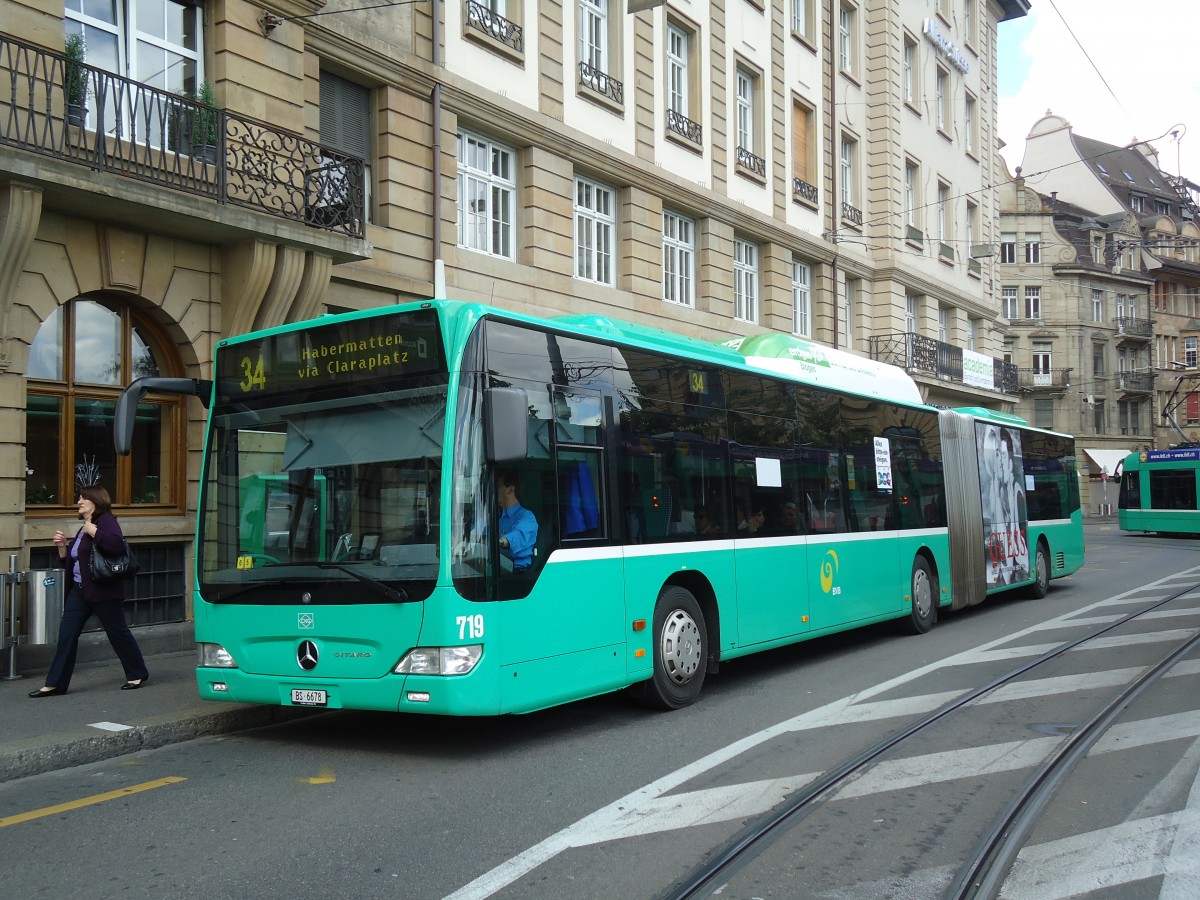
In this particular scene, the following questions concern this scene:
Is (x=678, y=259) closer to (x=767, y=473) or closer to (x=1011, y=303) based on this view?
(x=767, y=473)

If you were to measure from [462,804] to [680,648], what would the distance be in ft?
10.3

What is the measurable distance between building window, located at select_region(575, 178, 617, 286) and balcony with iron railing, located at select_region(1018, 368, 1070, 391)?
4816 centimetres

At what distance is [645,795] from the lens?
6.09 meters

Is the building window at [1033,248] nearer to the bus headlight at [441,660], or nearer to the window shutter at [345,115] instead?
the window shutter at [345,115]

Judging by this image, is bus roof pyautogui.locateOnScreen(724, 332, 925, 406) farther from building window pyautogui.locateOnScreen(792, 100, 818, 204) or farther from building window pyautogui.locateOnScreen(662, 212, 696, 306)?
building window pyautogui.locateOnScreen(792, 100, 818, 204)

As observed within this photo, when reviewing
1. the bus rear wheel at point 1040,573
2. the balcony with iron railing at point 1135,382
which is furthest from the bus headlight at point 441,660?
the balcony with iron railing at point 1135,382

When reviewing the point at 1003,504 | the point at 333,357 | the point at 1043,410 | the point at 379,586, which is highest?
the point at 1043,410

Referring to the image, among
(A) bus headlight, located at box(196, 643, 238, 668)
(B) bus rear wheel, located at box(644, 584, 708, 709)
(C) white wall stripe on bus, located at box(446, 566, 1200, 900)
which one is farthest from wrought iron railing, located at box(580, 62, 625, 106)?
(A) bus headlight, located at box(196, 643, 238, 668)

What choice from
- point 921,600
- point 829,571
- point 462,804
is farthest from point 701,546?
point 921,600

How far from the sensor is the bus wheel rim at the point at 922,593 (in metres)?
13.8

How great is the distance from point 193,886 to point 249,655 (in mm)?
2890

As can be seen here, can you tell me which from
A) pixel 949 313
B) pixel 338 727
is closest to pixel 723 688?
pixel 338 727

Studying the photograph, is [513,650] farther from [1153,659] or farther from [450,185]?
[450,185]

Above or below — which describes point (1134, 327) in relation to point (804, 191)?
above
